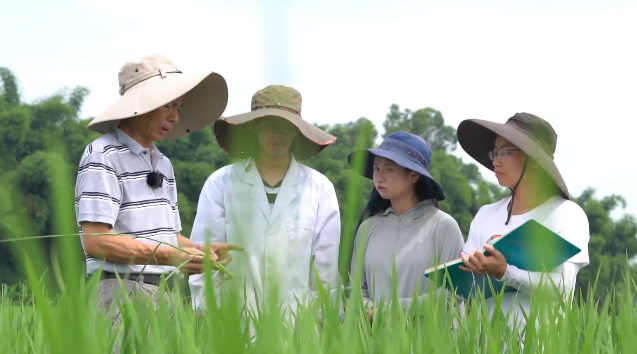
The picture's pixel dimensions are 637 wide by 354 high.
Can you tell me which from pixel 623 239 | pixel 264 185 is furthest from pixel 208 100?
pixel 623 239

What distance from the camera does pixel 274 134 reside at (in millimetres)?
3186

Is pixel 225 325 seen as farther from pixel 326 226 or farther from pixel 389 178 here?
pixel 389 178

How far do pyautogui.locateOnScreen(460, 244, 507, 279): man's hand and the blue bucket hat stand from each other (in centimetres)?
77

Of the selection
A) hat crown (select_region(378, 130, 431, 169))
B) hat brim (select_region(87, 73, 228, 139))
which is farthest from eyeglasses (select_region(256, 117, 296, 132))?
hat crown (select_region(378, 130, 431, 169))

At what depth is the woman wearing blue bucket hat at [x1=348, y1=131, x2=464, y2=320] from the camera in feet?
10.6

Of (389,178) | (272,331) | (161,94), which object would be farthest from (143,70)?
(272,331)

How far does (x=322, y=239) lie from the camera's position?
3.16 m

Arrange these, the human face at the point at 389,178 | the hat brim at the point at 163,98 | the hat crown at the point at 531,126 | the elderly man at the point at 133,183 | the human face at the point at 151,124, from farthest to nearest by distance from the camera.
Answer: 1. the human face at the point at 389,178
2. the hat crown at the point at 531,126
3. the human face at the point at 151,124
4. the hat brim at the point at 163,98
5. the elderly man at the point at 133,183

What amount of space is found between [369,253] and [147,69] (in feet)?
3.87

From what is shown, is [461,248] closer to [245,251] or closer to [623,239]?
[245,251]

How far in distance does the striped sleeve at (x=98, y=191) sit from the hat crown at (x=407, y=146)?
1.29 metres

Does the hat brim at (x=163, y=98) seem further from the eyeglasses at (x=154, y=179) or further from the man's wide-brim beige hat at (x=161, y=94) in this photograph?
the eyeglasses at (x=154, y=179)

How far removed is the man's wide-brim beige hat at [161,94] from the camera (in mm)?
2504

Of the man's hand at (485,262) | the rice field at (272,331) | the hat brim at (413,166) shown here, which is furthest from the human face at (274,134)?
the rice field at (272,331)
